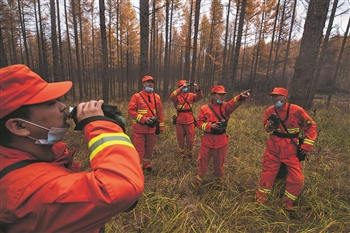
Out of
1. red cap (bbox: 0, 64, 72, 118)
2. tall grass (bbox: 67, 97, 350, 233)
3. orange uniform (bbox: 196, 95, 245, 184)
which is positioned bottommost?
tall grass (bbox: 67, 97, 350, 233)

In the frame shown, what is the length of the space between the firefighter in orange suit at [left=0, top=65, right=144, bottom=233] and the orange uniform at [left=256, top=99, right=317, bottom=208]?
3348 mm

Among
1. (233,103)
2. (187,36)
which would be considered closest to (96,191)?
(233,103)

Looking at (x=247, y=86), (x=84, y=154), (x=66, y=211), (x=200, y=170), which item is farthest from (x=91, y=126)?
(x=247, y=86)

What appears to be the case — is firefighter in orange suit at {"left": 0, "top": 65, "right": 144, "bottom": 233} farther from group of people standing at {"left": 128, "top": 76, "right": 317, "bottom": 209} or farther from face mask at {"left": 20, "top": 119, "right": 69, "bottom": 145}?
group of people standing at {"left": 128, "top": 76, "right": 317, "bottom": 209}

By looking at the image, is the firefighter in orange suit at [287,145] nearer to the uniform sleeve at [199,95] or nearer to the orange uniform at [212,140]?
the orange uniform at [212,140]

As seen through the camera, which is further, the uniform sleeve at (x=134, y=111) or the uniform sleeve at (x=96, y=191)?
the uniform sleeve at (x=134, y=111)

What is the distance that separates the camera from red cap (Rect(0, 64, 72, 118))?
896 mm

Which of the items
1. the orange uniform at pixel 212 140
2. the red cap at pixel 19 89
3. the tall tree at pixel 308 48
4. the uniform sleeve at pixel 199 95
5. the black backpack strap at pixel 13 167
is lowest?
the orange uniform at pixel 212 140

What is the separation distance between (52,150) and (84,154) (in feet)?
15.6

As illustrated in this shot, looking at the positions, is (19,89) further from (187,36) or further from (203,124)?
(187,36)

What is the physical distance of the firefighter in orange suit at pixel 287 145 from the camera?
334 centimetres

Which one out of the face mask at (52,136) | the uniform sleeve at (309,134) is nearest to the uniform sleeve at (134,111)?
the face mask at (52,136)

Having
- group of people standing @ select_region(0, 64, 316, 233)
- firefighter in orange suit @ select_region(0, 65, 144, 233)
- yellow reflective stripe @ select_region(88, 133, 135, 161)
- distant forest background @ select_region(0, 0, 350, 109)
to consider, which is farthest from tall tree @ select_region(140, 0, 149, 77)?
yellow reflective stripe @ select_region(88, 133, 135, 161)

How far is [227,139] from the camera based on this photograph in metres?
4.11
